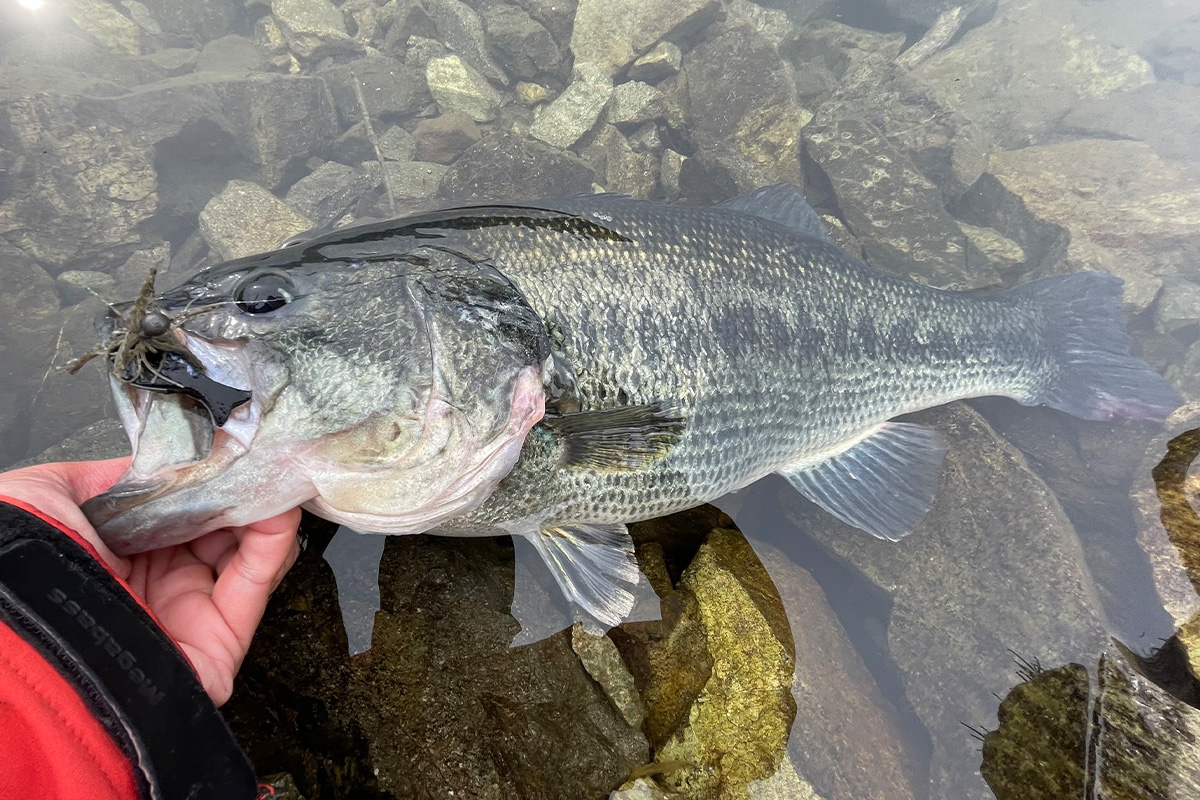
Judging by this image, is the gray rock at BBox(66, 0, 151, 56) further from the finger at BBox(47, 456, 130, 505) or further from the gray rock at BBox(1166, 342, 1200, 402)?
the gray rock at BBox(1166, 342, 1200, 402)

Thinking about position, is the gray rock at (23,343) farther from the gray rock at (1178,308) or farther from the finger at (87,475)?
the gray rock at (1178,308)

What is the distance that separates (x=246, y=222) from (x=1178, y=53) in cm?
1693

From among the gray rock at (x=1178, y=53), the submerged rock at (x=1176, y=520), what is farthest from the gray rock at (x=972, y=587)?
the gray rock at (x=1178, y=53)

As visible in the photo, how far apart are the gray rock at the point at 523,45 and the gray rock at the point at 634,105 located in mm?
1276

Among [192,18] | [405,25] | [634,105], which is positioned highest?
[405,25]

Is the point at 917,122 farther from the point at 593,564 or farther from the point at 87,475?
the point at 87,475

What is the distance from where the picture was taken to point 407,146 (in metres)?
6.77

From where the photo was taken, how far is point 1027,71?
28.6ft

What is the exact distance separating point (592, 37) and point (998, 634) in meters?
7.63

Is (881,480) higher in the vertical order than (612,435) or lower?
lower

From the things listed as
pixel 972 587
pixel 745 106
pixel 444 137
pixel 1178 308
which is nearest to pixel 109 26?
pixel 444 137

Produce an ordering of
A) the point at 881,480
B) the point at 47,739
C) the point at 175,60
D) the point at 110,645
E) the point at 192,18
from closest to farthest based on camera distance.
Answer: the point at 47,739
the point at 110,645
the point at 881,480
the point at 175,60
the point at 192,18

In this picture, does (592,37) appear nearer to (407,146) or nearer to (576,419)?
(407,146)

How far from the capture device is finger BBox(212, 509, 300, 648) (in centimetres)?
180
